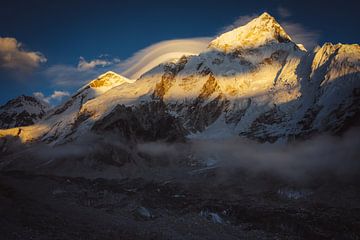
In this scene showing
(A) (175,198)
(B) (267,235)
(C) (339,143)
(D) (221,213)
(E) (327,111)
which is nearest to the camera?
(B) (267,235)

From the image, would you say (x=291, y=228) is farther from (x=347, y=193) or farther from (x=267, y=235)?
(x=347, y=193)

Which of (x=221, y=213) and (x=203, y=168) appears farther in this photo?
(x=203, y=168)

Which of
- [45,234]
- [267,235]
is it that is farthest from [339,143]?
[45,234]

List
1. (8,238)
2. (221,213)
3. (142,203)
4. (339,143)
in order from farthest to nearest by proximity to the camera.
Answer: (339,143)
(142,203)
(221,213)
(8,238)

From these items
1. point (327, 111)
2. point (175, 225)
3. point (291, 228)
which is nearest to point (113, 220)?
point (175, 225)

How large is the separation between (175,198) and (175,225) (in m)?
41.9

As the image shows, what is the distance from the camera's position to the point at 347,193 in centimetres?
12219

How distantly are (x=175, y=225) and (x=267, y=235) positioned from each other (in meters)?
18.3

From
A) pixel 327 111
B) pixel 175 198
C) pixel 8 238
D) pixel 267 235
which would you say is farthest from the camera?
pixel 327 111

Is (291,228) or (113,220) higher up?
(113,220)

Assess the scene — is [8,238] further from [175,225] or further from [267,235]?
[267,235]

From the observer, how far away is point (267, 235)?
84000 mm

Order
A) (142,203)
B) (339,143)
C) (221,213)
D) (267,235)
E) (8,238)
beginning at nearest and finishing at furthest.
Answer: (8,238), (267,235), (221,213), (142,203), (339,143)

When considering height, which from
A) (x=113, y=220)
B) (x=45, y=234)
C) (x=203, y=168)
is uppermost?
(x=45, y=234)
